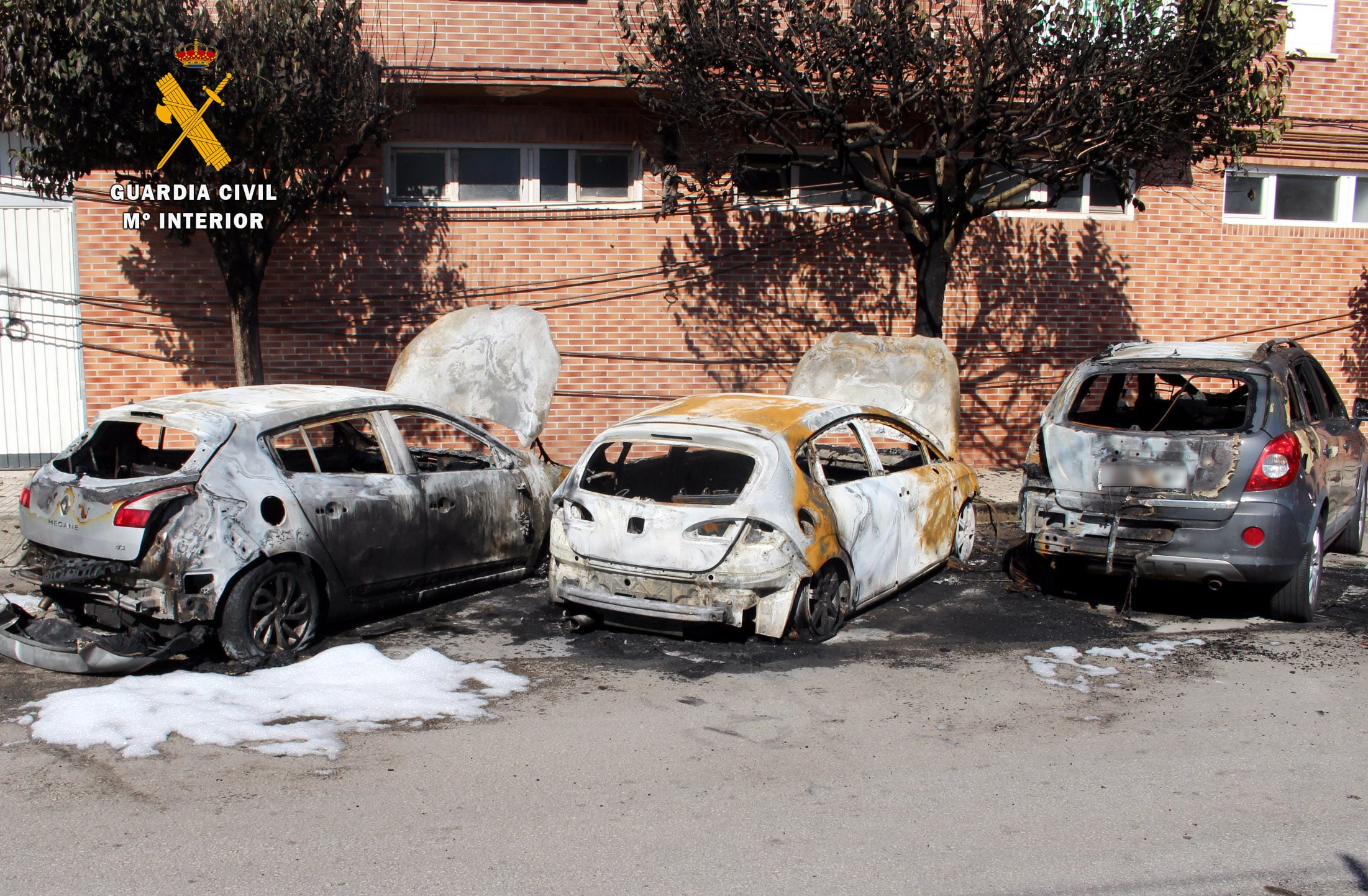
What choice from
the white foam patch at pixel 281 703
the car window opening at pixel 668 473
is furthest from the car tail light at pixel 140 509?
the car window opening at pixel 668 473

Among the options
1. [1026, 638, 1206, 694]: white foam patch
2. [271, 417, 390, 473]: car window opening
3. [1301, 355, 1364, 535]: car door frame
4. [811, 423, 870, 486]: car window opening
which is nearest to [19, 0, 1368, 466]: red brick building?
[1301, 355, 1364, 535]: car door frame

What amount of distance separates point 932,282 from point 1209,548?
4.46 meters

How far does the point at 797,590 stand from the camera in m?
6.20

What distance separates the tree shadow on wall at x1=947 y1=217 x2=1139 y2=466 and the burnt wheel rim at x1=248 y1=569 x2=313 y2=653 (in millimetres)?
8877

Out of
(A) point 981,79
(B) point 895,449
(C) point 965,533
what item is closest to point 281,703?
(B) point 895,449

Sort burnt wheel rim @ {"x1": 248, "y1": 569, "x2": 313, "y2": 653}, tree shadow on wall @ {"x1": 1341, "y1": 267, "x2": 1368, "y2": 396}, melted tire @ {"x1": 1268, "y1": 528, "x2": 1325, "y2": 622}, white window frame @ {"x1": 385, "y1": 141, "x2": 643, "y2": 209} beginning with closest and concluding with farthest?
burnt wheel rim @ {"x1": 248, "y1": 569, "x2": 313, "y2": 653} < melted tire @ {"x1": 1268, "y1": 528, "x2": 1325, "y2": 622} < white window frame @ {"x1": 385, "y1": 141, "x2": 643, "y2": 209} < tree shadow on wall @ {"x1": 1341, "y1": 267, "x2": 1368, "y2": 396}

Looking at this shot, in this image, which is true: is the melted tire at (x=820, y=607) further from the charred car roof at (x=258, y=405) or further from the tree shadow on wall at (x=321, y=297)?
the tree shadow on wall at (x=321, y=297)

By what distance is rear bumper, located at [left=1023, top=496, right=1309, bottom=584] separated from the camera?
655 cm

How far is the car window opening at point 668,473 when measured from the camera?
22.0 feet

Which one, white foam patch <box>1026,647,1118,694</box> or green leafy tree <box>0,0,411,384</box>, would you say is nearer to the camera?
white foam patch <box>1026,647,1118,694</box>

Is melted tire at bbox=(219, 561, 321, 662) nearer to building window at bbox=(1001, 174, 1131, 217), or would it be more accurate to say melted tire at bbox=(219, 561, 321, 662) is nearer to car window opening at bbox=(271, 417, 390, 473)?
car window opening at bbox=(271, 417, 390, 473)

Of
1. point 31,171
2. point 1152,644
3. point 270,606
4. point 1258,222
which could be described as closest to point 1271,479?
point 1152,644

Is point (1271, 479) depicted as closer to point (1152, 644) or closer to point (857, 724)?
point (1152, 644)

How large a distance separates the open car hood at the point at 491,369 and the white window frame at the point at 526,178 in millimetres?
2900
